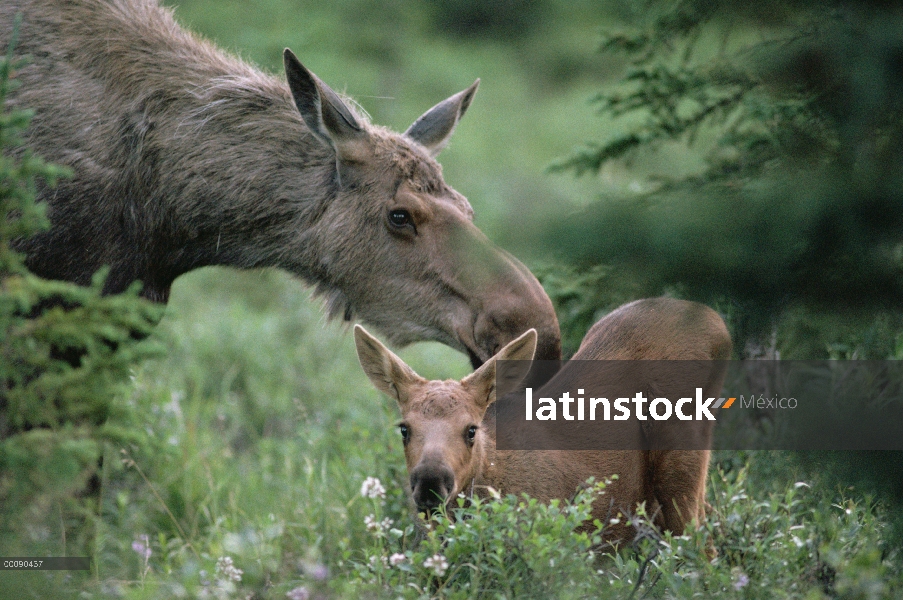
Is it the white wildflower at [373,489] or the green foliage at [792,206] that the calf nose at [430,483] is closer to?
the white wildflower at [373,489]

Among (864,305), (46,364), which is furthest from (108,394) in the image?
(864,305)

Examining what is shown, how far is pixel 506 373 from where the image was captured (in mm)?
4621

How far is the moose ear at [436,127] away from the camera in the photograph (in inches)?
216

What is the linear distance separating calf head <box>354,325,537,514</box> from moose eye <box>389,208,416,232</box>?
0.55 metres

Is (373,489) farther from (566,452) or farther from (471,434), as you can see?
(566,452)

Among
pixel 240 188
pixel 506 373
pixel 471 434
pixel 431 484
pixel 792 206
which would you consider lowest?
pixel 431 484

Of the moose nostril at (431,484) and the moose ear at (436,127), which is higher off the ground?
the moose ear at (436,127)

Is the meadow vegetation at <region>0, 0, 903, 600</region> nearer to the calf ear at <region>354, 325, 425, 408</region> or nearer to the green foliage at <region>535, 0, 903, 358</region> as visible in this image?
the green foliage at <region>535, 0, 903, 358</region>

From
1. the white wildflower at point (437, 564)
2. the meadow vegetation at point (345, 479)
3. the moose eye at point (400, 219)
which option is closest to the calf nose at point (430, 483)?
the meadow vegetation at point (345, 479)

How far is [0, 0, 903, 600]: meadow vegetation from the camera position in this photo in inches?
117

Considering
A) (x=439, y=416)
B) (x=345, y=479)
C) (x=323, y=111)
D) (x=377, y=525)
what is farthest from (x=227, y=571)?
(x=323, y=111)

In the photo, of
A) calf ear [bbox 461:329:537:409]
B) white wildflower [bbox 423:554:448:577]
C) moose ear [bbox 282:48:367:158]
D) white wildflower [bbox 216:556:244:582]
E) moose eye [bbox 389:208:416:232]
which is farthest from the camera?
moose eye [bbox 389:208:416:232]

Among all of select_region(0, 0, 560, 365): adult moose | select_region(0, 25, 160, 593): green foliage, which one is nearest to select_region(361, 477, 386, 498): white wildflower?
select_region(0, 0, 560, 365): adult moose

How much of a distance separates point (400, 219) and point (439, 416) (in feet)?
3.34
